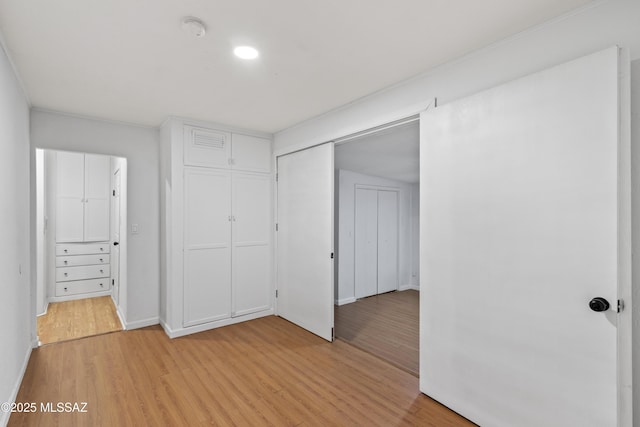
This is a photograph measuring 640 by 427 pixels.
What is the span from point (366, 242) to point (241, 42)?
3787 millimetres

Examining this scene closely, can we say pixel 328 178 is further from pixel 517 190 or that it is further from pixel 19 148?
pixel 19 148

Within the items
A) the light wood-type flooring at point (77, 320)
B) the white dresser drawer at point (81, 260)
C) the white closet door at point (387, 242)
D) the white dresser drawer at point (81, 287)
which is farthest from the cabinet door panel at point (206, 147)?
the white dresser drawer at point (81, 287)

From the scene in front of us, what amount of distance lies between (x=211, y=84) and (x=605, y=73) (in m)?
2.51

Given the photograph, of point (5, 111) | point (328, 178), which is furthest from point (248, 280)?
point (5, 111)

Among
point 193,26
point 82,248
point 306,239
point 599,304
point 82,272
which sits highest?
point 193,26

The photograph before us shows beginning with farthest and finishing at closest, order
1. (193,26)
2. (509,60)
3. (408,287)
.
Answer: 1. (408,287)
2. (509,60)
3. (193,26)

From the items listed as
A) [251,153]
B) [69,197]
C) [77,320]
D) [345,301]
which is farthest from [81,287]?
[345,301]

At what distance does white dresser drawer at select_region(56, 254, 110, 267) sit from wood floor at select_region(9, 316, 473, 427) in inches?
82.5

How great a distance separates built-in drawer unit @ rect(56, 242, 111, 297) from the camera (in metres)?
4.66

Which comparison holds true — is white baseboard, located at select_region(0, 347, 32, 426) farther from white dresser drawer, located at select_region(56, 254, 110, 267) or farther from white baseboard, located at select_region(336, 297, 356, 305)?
white baseboard, located at select_region(336, 297, 356, 305)

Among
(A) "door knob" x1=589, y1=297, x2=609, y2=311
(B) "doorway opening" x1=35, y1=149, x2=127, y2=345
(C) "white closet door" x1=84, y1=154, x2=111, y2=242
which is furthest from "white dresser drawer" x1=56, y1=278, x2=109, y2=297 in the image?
(A) "door knob" x1=589, y1=297, x2=609, y2=311

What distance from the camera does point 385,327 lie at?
3703mm

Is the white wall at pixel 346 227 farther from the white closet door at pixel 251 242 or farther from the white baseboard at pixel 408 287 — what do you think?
the white baseboard at pixel 408 287

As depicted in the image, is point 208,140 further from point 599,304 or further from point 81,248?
point 599,304
